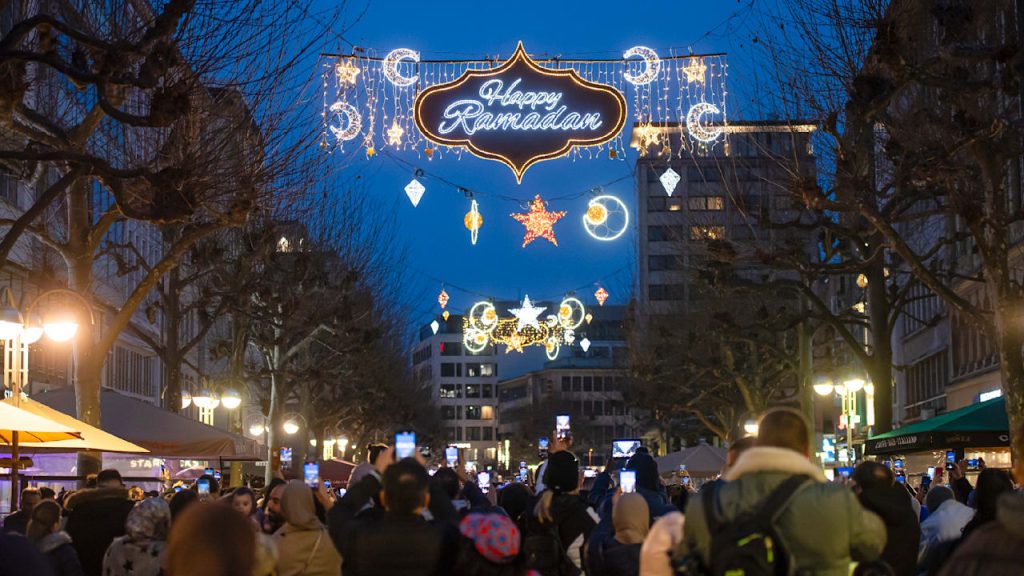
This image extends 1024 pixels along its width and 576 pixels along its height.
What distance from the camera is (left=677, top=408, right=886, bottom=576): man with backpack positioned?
6.57 metres

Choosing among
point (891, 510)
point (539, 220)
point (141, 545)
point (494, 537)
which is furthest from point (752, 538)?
point (539, 220)

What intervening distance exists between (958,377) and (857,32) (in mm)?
27844

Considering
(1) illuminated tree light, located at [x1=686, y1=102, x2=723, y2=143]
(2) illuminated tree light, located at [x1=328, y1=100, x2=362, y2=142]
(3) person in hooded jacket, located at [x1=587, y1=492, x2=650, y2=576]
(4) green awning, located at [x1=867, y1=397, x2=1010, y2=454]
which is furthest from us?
(1) illuminated tree light, located at [x1=686, y1=102, x2=723, y2=143]

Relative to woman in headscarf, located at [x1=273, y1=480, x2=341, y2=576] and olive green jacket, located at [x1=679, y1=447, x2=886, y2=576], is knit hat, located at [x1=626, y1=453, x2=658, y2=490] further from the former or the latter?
olive green jacket, located at [x1=679, y1=447, x2=886, y2=576]

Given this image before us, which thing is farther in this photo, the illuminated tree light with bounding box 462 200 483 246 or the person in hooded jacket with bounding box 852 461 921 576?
the illuminated tree light with bounding box 462 200 483 246

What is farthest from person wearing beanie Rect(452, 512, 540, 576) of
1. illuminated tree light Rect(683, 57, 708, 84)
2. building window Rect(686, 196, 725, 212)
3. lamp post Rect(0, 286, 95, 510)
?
building window Rect(686, 196, 725, 212)

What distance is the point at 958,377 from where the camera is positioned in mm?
49938

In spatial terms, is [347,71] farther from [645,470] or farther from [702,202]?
[702,202]

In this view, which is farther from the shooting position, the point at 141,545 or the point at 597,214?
the point at 597,214

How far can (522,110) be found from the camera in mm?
25484

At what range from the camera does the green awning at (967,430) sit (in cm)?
2330

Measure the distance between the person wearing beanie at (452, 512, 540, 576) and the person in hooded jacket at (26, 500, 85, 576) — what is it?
2.93 m

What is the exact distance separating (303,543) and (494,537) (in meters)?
2.00

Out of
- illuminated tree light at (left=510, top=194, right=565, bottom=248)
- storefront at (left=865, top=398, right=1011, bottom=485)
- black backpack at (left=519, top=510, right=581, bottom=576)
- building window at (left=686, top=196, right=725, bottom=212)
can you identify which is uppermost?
building window at (left=686, top=196, right=725, bottom=212)
